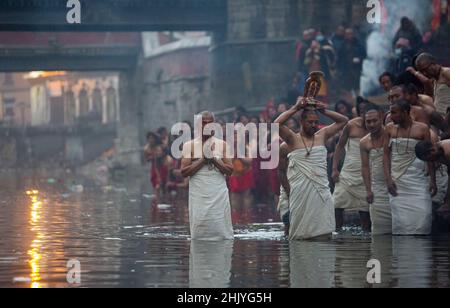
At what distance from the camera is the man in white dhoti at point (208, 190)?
16.7 meters

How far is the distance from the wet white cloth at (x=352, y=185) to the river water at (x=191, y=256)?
37 cm

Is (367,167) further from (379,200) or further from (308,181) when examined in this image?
(308,181)

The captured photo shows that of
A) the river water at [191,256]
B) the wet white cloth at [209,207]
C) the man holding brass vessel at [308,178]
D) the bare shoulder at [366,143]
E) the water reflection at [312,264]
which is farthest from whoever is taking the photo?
the bare shoulder at [366,143]

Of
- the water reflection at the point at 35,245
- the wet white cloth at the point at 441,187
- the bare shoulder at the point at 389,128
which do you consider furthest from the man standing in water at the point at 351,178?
the water reflection at the point at 35,245

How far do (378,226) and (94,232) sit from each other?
385 centimetres

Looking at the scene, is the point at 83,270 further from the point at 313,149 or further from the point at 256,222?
the point at 256,222

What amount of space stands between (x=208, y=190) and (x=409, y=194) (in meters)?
2.41

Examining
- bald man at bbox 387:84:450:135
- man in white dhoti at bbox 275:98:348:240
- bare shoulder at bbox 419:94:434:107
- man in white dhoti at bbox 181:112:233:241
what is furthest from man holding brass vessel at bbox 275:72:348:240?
bare shoulder at bbox 419:94:434:107

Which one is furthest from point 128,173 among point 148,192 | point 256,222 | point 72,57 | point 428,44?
point 256,222

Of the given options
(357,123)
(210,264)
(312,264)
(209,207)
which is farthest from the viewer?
(357,123)

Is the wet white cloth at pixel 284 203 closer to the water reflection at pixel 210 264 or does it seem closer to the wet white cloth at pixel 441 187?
the water reflection at pixel 210 264

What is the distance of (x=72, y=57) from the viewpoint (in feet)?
188

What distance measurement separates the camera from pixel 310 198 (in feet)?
53.8

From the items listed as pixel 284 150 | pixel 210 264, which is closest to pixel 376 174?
pixel 284 150
